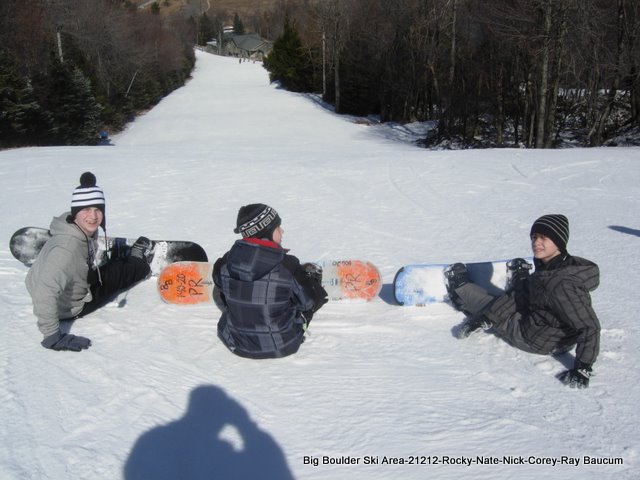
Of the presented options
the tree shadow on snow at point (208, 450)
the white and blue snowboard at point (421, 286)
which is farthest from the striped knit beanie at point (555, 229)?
the tree shadow on snow at point (208, 450)

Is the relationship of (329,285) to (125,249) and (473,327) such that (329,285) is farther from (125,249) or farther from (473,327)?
(125,249)

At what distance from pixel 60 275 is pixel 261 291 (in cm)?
146

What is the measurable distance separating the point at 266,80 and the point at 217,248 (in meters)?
42.7

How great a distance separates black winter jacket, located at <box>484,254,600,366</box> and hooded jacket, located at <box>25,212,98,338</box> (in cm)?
309

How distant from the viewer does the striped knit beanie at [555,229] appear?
3328mm

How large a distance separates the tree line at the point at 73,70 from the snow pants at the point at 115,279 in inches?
676

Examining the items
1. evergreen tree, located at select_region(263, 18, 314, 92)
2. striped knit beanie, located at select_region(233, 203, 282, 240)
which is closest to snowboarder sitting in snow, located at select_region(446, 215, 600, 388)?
striped knit beanie, located at select_region(233, 203, 282, 240)

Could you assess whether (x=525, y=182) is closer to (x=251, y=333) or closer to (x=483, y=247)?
(x=483, y=247)

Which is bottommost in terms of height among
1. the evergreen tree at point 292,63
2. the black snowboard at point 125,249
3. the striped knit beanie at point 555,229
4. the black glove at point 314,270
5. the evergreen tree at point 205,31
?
the black snowboard at point 125,249

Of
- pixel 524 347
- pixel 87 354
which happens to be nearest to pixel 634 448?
pixel 524 347

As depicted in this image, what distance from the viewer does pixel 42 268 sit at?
3615 mm

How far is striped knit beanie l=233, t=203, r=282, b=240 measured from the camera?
11.0 ft

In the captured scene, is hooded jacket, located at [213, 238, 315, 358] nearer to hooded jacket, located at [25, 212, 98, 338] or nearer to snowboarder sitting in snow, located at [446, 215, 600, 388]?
hooded jacket, located at [25, 212, 98, 338]

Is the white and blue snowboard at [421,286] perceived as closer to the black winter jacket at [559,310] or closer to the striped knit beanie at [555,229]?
the black winter jacket at [559,310]
